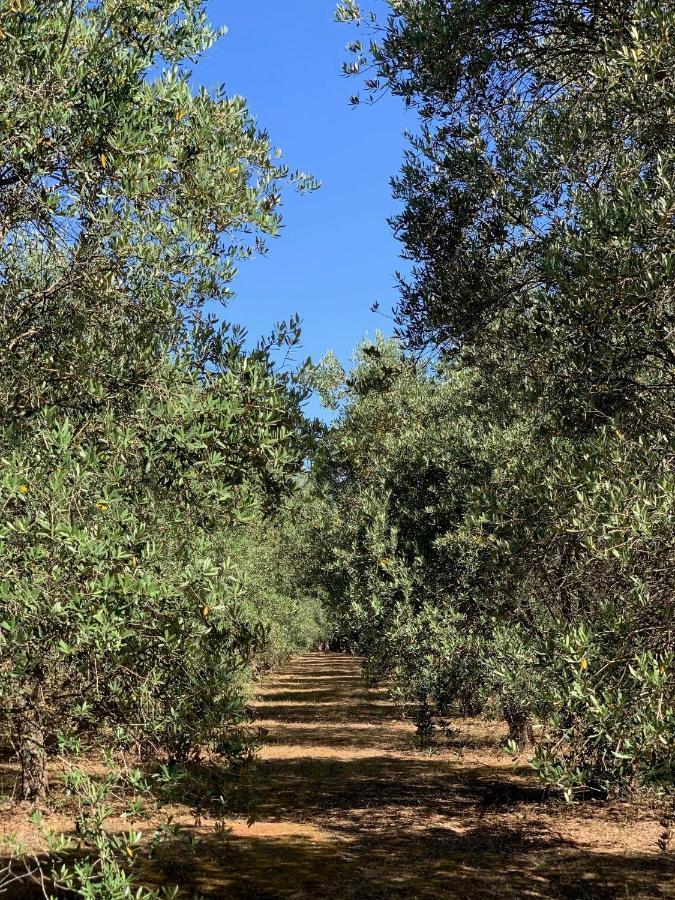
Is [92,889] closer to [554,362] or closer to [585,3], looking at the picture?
[554,362]

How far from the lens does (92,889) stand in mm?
5004

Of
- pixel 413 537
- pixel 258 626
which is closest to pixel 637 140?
pixel 258 626

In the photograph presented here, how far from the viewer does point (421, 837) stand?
47.1 ft

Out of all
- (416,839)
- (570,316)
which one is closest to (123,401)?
(570,316)

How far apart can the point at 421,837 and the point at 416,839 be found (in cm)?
15

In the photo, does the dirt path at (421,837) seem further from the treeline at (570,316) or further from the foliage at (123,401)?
the treeline at (570,316)

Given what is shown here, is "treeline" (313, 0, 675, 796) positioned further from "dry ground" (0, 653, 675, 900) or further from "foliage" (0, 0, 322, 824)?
"dry ground" (0, 653, 675, 900)

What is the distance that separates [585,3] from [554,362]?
3816 mm

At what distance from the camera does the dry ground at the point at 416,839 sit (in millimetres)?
11547

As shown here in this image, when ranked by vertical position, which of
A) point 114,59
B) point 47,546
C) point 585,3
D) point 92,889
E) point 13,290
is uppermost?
point 585,3

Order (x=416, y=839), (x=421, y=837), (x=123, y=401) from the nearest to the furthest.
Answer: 1. (x=123, y=401)
2. (x=416, y=839)
3. (x=421, y=837)

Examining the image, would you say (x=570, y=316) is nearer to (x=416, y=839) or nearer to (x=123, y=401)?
(x=123, y=401)

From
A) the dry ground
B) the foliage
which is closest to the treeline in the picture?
the foliage

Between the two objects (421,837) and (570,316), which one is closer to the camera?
(570,316)
